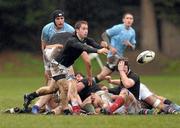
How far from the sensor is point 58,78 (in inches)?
633

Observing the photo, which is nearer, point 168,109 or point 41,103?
point 168,109

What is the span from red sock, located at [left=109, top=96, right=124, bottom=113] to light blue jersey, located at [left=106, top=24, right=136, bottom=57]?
3944 mm

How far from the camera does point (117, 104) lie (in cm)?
1584

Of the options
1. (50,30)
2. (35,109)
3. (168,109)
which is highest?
(50,30)

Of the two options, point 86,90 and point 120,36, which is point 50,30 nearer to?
point 86,90

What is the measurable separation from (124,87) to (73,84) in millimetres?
1011

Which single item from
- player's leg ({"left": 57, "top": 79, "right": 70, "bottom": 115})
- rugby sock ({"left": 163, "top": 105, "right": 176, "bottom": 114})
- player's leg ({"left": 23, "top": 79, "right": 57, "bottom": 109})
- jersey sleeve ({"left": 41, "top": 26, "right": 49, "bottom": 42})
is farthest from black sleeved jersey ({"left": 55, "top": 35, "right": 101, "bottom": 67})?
jersey sleeve ({"left": 41, "top": 26, "right": 49, "bottom": 42})

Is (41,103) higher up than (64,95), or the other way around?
(64,95)

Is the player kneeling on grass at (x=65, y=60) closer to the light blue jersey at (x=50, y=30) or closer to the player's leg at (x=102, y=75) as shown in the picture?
the light blue jersey at (x=50, y=30)

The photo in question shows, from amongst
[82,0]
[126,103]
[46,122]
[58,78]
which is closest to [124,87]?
[126,103]

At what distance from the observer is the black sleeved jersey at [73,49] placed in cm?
1548

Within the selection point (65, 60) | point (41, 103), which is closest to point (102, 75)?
point (41, 103)

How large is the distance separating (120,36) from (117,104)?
14.2 ft

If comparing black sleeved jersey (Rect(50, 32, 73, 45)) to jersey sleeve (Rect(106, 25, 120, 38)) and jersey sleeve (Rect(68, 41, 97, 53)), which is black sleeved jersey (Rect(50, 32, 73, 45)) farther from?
jersey sleeve (Rect(106, 25, 120, 38))
